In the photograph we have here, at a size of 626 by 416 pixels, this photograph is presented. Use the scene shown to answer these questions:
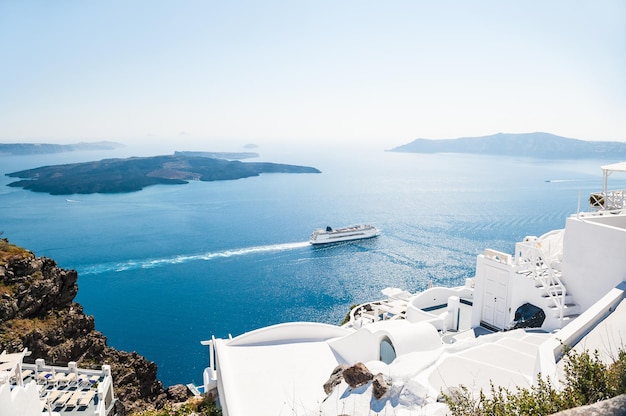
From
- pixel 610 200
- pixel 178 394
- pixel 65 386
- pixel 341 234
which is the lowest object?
pixel 178 394

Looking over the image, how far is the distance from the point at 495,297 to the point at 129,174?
359 feet

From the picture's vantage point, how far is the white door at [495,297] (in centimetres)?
1298

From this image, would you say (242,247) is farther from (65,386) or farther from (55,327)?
(65,386)

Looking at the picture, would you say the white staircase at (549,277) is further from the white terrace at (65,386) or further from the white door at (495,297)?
the white terrace at (65,386)

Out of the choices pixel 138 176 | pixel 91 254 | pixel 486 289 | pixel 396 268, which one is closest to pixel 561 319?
pixel 486 289

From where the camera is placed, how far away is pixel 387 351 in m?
11.6

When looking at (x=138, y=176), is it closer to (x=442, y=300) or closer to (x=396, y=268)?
(x=396, y=268)

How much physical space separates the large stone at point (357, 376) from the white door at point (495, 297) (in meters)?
7.25

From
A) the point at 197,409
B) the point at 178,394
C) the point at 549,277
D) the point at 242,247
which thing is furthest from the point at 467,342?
the point at 242,247

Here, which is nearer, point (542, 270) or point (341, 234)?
point (542, 270)

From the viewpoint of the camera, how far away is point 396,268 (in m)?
41.9

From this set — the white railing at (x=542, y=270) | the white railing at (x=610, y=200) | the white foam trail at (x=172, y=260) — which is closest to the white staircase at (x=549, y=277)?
the white railing at (x=542, y=270)

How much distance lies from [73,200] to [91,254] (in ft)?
139

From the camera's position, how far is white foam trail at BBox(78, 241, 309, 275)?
4147 centimetres
